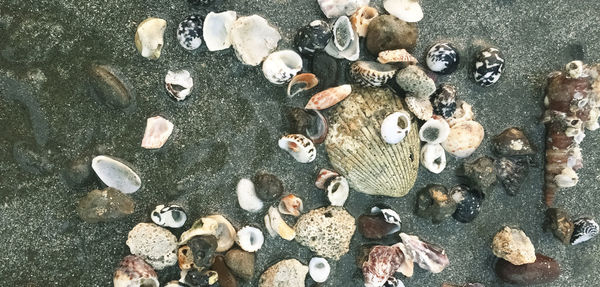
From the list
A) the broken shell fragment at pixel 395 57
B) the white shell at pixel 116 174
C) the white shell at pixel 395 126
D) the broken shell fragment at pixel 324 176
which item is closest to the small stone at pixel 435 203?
the white shell at pixel 395 126

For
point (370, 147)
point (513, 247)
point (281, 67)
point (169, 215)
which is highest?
point (281, 67)

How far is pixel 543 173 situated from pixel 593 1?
997mm

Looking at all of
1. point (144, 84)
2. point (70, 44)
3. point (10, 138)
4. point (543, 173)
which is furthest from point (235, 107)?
point (543, 173)

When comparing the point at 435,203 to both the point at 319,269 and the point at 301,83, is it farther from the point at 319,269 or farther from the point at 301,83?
the point at 301,83

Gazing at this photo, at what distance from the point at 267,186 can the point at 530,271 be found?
4.97ft

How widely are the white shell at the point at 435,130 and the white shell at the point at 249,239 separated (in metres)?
1.01

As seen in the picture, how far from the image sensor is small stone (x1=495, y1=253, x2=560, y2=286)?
3.03 m

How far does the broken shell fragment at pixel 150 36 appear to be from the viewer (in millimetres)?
2785

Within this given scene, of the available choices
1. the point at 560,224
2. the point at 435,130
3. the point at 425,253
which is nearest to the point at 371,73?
the point at 435,130

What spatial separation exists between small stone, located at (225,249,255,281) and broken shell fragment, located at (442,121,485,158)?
1227mm

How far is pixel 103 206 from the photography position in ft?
9.05

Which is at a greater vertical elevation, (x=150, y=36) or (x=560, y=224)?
(x=150, y=36)

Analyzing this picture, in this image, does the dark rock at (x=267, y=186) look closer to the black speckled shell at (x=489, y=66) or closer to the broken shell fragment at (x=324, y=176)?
the broken shell fragment at (x=324, y=176)

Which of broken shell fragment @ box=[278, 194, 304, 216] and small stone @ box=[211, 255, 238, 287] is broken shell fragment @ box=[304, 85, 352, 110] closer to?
broken shell fragment @ box=[278, 194, 304, 216]
